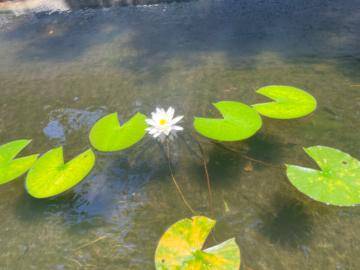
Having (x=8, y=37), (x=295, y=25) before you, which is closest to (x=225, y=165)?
(x=295, y=25)

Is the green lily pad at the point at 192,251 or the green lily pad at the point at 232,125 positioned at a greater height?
the green lily pad at the point at 232,125

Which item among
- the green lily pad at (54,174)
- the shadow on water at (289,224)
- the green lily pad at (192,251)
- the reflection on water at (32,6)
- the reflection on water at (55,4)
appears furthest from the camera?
the reflection on water at (32,6)

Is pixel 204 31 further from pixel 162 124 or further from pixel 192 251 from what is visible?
pixel 192 251

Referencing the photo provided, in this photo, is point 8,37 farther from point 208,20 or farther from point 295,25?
point 295,25

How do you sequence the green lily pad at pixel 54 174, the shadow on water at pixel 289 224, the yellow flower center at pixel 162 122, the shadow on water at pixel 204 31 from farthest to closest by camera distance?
the shadow on water at pixel 204 31 < the yellow flower center at pixel 162 122 < the green lily pad at pixel 54 174 < the shadow on water at pixel 289 224

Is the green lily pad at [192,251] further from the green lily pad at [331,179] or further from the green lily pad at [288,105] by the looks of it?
the green lily pad at [288,105]

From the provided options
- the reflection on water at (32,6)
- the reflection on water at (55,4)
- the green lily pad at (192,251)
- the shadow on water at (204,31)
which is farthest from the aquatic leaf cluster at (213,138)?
the reflection on water at (32,6)

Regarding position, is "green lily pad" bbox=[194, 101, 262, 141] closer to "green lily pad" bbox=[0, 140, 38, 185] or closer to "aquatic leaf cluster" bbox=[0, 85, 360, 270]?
"aquatic leaf cluster" bbox=[0, 85, 360, 270]

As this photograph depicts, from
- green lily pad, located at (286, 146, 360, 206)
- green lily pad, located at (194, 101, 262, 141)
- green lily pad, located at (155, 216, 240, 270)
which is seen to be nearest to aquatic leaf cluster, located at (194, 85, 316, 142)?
green lily pad, located at (194, 101, 262, 141)
